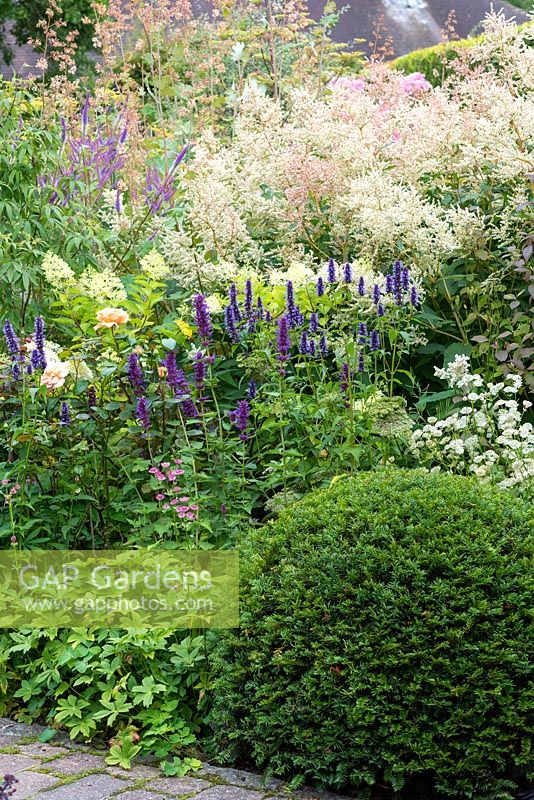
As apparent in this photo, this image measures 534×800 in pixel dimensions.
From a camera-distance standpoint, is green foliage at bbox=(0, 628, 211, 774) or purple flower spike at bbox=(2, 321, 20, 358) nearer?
green foliage at bbox=(0, 628, 211, 774)

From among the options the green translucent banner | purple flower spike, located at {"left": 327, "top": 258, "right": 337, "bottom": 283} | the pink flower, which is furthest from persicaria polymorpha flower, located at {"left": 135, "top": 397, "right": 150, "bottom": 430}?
the pink flower

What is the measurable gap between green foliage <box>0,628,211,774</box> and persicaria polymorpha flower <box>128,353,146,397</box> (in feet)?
3.12

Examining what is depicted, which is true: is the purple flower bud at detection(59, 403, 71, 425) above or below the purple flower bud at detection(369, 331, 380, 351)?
below

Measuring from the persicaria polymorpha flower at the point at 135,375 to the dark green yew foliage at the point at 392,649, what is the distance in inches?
40.0

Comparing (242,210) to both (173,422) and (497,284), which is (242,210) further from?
(173,422)

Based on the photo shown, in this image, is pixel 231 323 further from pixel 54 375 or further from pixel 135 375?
pixel 54 375

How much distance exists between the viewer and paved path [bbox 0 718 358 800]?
117 inches

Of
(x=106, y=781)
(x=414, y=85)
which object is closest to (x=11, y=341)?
(x=106, y=781)

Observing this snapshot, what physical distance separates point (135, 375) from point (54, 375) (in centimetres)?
32

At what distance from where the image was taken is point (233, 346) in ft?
14.5

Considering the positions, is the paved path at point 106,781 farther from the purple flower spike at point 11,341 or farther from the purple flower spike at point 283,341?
the purple flower spike at point 283,341

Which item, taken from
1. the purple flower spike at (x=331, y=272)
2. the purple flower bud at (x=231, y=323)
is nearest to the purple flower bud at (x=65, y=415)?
the purple flower bud at (x=231, y=323)

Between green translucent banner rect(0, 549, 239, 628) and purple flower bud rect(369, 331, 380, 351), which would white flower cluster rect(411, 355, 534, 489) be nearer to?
purple flower bud rect(369, 331, 380, 351)

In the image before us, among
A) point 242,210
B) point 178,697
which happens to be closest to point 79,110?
point 242,210
